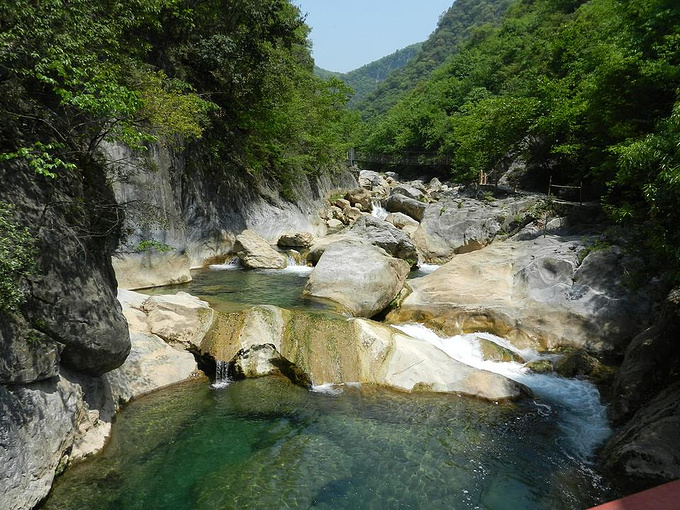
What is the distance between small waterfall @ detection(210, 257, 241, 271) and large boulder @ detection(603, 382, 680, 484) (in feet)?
44.7

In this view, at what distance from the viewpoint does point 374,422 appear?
7352 millimetres

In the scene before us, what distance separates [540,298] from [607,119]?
6323 millimetres

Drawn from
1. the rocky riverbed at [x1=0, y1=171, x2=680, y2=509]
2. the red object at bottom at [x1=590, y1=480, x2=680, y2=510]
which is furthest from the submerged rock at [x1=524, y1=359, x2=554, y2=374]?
the red object at bottom at [x1=590, y1=480, x2=680, y2=510]

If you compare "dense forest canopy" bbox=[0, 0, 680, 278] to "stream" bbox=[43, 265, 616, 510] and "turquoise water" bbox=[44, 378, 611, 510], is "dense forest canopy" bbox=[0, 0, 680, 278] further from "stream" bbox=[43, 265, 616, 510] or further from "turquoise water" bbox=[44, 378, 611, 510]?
"turquoise water" bbox=[44, 378, 611, 510]

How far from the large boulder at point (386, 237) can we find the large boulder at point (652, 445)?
1138 centimetres

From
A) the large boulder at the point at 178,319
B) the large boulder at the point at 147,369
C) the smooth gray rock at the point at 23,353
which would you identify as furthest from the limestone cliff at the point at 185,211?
the smooth gray rock at the point at 23,353

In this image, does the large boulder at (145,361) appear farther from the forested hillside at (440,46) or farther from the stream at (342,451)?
the forested hillside at (440,46)

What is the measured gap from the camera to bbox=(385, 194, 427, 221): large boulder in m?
27.5

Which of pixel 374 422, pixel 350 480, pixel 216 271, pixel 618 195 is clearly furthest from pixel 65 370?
pixel 618 195

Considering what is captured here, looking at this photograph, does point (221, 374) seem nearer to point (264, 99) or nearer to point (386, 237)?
point (386, 237)

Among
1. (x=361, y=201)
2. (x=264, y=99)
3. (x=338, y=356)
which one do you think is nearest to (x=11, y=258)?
(x=338, y=356)

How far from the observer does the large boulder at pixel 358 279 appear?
39.8 feet

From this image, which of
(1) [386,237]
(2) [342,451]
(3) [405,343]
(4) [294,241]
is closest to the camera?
(2) [342,451]

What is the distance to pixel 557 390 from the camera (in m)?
8.79
